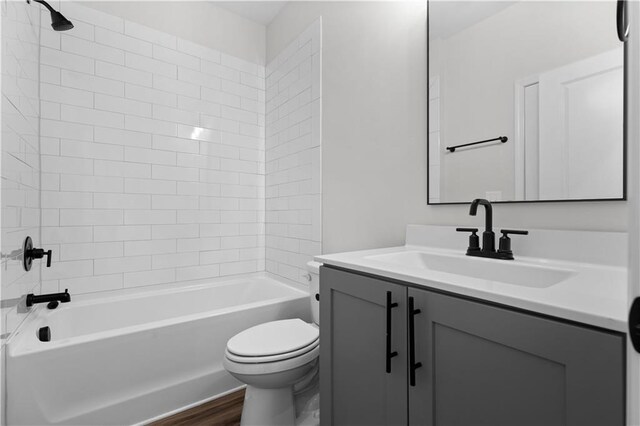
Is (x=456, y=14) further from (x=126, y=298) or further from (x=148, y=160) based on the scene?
(x=126, y=298)

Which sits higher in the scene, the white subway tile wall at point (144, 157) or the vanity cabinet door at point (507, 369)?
the white subway tile wall at point (144, 157)

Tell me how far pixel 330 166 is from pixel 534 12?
124cm

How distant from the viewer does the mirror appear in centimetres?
100

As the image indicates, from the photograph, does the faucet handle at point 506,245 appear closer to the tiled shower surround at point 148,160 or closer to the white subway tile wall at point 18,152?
the tiled shower surround at point 148,160

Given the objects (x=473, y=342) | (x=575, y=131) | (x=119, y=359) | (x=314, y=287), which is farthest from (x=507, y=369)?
(x=119, y=359)

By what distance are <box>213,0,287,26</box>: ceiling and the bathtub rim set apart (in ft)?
7.10

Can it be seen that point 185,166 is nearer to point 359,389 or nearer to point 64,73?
point 64,73

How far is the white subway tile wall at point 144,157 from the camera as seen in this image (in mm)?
2057

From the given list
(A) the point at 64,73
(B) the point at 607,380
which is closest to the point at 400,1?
(B) the point at 607,380

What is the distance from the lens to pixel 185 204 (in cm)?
249

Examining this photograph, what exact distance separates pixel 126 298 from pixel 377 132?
6.34 feet

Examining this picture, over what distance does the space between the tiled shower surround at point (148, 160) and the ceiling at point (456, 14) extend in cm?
113

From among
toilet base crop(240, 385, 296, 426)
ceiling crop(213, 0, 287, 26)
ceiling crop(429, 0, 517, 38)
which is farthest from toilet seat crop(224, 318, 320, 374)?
ceiling crop(213, 0, 287, 26)

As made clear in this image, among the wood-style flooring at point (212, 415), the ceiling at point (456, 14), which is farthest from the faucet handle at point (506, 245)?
the wood-style flooring at point (212, 415)
